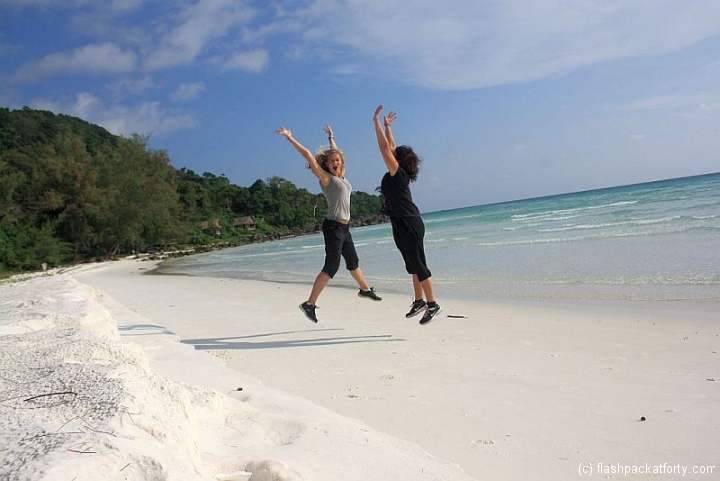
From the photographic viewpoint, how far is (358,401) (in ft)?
10.3

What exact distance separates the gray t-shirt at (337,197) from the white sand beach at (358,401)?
1.31m

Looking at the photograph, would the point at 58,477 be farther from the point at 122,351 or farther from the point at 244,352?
the point at 244,352

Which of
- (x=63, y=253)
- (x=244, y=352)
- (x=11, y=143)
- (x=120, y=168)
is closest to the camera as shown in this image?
(x=244, y=352)

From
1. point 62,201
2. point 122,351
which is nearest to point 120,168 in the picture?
point 62,201

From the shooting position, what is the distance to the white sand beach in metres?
1.59

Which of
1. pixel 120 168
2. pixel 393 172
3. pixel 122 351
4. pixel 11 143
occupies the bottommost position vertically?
pixel 122 351

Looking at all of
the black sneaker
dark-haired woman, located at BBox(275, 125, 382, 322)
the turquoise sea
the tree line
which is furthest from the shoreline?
the tree line

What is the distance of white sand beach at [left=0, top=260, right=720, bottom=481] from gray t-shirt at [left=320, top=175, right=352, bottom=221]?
4.31ft

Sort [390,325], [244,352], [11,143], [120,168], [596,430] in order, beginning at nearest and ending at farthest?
[596,430] → [244,352] → [390,325] → [120,168] → [11,143]

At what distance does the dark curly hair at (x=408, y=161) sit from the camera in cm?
511

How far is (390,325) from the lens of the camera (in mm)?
6086

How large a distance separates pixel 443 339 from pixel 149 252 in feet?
133

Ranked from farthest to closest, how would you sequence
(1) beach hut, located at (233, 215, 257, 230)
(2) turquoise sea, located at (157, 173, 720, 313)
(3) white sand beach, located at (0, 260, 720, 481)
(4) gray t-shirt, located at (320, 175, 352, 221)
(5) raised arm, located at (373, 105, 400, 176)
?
1. (1) beach hut, located at (233, 215, 257, 230)
2. (2) turquoise sea, located at (157, 173, 720, 313)
3. (4) gray t-shirt, located at (320, 175, 352, 221)
4. (5) raised arm, located at (373, 105, 400, 176)
5. (3) white sand beach, located at (0, 260, 720, 481)

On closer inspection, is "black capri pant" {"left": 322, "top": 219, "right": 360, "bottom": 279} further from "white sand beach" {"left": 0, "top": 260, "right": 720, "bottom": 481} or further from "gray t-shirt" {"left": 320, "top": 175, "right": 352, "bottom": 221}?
"white sand beach" {"left": 0, "top": 260, "right": 720, "bottom": 481}
